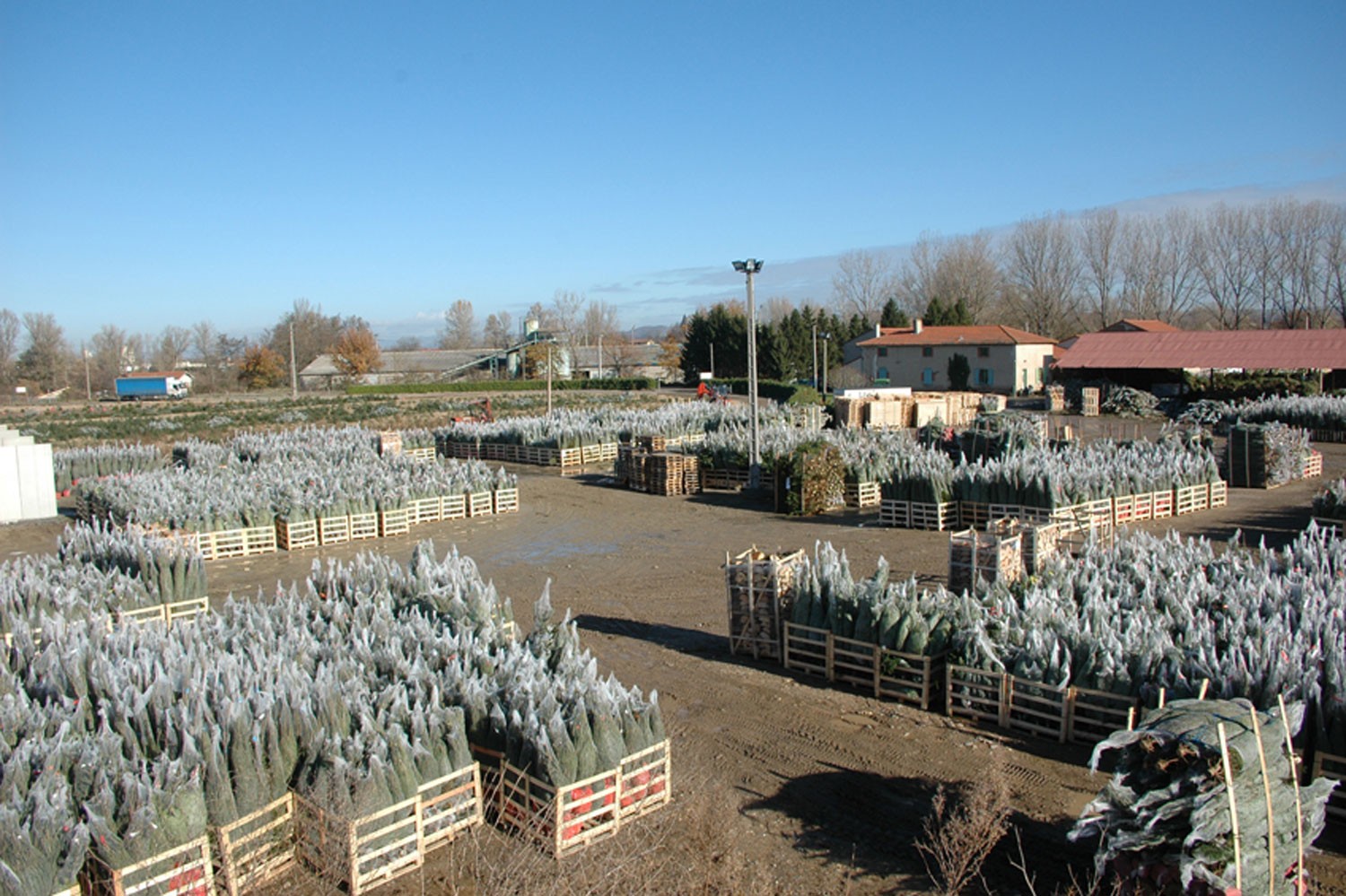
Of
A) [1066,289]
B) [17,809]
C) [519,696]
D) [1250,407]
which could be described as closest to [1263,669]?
[519,696]

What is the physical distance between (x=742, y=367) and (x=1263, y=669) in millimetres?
76031

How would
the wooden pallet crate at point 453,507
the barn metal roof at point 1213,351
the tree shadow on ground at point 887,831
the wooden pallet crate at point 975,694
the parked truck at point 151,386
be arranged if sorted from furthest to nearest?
the parked truck at point 151,386 → the barn metal roof at point 1213,351 → the wooden pallet crate at point 453,507 → the wooden pallet crate at point 975,694 → the tree shadow on ground at point 887,831

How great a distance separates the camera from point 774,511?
24266mm

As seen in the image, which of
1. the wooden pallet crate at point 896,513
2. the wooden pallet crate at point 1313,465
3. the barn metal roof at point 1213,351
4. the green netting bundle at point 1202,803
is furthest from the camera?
the barn metal roof at point 1213,351

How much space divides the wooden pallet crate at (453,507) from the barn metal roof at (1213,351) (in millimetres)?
40699

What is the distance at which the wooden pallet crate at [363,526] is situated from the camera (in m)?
22.0

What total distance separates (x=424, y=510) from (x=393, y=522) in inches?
53.5

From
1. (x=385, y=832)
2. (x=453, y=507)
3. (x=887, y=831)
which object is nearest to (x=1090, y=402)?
(x=453, y=507)

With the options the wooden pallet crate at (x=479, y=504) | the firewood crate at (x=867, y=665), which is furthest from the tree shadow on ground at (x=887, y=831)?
the wooden pallet crate at (x=479, y=504)

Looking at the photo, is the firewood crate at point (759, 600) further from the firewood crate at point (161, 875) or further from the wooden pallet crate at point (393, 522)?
the wooden pallet crate at point (393, 522)

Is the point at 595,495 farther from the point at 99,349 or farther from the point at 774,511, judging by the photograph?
the point at 99,349

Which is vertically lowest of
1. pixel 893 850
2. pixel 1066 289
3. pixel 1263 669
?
pixel 893 850

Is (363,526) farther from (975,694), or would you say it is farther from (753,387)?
(975,694)

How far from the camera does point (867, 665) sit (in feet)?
37.8
